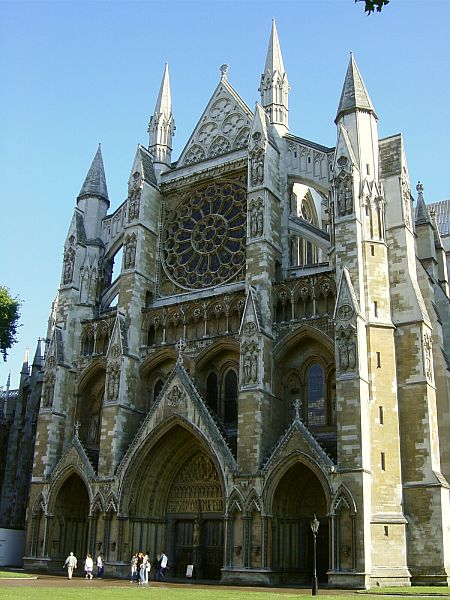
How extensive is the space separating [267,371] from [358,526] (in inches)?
302

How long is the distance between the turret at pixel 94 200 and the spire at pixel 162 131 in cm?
384

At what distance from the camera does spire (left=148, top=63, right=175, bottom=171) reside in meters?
41.5

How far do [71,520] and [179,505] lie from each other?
6143mm

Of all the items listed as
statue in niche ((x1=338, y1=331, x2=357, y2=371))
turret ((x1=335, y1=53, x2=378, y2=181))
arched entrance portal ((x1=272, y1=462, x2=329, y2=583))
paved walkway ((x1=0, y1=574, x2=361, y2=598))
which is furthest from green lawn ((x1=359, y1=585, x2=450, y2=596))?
turret ((x1=335, y1=53, x2=378, y2=181))

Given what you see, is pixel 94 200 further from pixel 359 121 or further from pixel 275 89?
pixel 359 121

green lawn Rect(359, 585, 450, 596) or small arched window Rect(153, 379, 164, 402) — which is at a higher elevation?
small arched window Rect(153, 379, 164, 402)

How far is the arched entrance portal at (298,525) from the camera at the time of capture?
28.5 meters

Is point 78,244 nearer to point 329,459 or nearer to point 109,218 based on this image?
point 109,218

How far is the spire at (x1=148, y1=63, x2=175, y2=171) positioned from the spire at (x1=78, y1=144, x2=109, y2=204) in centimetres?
377

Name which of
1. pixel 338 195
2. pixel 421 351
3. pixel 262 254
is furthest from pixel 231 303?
pixel 421 351

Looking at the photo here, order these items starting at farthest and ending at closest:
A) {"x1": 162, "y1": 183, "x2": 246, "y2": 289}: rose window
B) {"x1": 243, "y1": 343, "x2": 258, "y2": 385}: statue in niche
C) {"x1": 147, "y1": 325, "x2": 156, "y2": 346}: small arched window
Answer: {"x1": 147, "y1": 325, "x2": 156, "y2": 346}: small arched window < {"x1": 162, "y1": 183, "x2": 246, "y2": 289}: rose window < {"x1": 243, "y1": 343, "x2": 258, "y2": 385}: statue in niche

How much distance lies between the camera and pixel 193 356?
3397 centimetres

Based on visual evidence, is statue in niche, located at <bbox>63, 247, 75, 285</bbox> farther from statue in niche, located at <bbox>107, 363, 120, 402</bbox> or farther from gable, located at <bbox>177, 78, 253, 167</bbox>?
gable, located at <bbox>177, 78, 253, 167</bbox>

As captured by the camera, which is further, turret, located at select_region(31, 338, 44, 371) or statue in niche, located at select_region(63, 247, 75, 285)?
turret, located at select_region(31, 338, 44, 371)
